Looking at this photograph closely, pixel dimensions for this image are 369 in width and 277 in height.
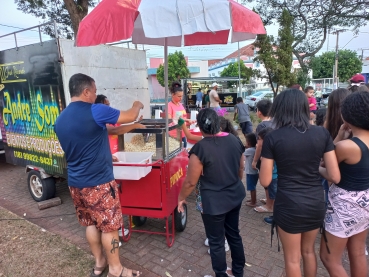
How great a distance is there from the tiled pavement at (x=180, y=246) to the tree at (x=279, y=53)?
266 inches

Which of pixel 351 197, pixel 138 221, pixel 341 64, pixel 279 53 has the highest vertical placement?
pixel 341 64

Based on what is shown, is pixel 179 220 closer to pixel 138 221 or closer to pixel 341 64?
pixel 138 221

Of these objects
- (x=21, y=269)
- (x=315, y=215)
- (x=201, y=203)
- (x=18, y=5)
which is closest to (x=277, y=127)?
(x=315, y=215)

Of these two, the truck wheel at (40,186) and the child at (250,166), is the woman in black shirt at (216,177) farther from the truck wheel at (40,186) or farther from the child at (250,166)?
the truck wheel at (40,186)

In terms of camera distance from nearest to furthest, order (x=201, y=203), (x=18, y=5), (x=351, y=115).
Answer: (x=351, y=115), (x=201, y=203), (x=18, y=5)

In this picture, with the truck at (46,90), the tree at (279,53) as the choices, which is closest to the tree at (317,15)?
the tree at (279,53)

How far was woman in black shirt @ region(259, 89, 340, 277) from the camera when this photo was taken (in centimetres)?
175

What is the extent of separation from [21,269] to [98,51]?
3.06m

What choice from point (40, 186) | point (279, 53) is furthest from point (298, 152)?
point (279, 53)

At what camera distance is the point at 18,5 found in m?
8.34

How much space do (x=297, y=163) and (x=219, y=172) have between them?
59 cm

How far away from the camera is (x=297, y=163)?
175cm

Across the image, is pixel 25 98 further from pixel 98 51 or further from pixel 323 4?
pixel 323 4

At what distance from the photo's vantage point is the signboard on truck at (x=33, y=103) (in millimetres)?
3730
